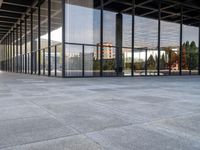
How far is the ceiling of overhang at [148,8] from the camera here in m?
20.4

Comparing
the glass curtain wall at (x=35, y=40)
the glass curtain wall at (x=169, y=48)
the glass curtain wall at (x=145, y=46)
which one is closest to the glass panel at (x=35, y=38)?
the glass curtain wall at (x=35, y=40)

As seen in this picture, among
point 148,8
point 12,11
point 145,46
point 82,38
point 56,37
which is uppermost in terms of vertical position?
point 12,11

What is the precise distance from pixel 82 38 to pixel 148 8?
8433 millimetres

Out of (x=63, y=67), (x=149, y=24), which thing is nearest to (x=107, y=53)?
(x=63, y=67)

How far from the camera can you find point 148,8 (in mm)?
21875

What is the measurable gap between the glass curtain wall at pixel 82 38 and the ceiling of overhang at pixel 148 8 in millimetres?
732

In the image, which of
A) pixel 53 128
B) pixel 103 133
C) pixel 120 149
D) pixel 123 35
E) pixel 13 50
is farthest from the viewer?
pixel 13 50

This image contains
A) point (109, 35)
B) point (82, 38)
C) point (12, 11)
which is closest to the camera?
point (82, 38)

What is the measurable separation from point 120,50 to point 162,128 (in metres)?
16.5

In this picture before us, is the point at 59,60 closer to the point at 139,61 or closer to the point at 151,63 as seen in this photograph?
the point at 139,61

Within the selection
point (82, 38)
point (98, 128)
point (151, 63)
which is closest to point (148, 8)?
point (151, 63)

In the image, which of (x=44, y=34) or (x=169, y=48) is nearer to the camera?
(x=44, y=34)

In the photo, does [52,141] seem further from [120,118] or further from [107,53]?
[107,53]

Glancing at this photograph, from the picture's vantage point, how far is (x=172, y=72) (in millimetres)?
23266
